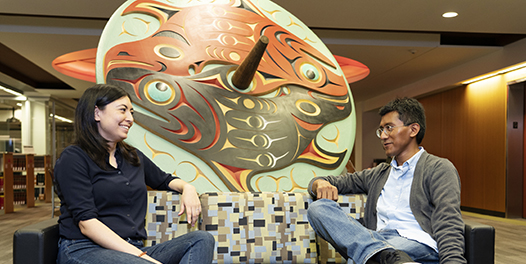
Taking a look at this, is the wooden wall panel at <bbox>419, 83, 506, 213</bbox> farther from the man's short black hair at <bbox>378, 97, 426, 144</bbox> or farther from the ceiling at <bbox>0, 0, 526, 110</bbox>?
the man's short black hair at <bbox>378, 97, 426, 144</bbox>

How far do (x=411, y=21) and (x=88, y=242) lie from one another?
442 cm

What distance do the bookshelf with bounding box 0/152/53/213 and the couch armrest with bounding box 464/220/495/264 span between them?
7.42 m

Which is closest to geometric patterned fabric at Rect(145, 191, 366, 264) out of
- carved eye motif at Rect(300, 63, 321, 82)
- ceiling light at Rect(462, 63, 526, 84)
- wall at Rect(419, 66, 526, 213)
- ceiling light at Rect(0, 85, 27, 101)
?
carved eye motif at Rect(300, 63, 321, 82)

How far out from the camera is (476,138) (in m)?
6.79

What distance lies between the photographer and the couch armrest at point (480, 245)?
1.48 m

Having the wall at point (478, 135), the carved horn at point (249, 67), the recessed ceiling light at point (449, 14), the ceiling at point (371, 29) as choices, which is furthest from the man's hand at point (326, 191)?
the wall at point (478, 135)

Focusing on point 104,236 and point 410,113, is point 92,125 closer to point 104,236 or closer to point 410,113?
point 104,236

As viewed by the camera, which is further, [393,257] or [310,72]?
[310,72]

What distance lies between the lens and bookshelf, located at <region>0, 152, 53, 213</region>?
270 inches

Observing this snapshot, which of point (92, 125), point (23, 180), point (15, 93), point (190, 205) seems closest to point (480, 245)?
point (190, 205)

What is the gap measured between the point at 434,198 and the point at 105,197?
50.6 inches

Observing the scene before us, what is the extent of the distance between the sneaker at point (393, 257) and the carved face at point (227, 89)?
91 centimetres

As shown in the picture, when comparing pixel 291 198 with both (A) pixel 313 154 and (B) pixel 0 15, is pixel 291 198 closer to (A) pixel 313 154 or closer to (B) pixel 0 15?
(A) pixel 313 154

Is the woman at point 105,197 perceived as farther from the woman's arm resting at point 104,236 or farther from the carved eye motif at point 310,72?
the carved eye motif at point 310,72
